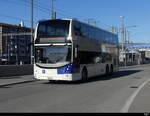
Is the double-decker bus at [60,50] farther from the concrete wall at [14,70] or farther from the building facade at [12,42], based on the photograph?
the building facade at [12,42]

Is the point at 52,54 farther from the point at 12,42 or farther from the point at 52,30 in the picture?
the point at 12,42

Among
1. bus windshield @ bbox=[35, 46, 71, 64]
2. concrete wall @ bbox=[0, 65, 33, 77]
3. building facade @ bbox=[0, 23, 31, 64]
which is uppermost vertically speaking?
building facade @ bbox=[0, 23, 31, 64]

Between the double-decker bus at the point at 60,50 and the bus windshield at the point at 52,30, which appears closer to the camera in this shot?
the double-decker bus at the point at 60,50

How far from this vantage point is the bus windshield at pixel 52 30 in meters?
19.6

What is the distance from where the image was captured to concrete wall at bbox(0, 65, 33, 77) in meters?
27.4

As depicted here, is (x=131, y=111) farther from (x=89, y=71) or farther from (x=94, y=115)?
(x=89, y=71)

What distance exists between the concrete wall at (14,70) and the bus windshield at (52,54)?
809 cm

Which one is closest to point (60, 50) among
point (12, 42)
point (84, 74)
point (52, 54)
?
point (52, 54)

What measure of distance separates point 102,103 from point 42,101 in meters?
2.21

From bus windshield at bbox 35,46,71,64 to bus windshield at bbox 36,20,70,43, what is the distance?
507 millimetres

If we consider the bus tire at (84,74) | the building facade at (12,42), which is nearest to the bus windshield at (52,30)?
the bus tire at (84,74)

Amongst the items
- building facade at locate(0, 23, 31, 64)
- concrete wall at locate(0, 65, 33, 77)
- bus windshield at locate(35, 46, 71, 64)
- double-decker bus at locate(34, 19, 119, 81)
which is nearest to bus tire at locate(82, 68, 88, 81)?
double-decker bus at locate(34, 19, 119, 81)

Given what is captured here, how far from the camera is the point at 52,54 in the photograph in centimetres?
1956

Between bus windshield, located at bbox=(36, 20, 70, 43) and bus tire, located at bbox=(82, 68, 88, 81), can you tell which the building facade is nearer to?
bus tire, located at bbox=(82, 68, 88, 81)
